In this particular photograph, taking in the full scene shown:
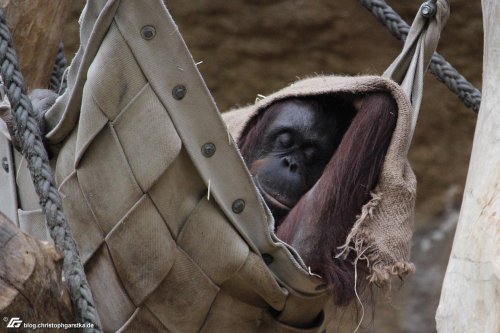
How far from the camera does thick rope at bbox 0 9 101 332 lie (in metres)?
1.40

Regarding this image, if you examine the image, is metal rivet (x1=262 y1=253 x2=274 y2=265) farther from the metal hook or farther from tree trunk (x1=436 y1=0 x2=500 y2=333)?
the metal hook

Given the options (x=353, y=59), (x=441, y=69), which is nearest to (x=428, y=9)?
(x=441, y=69)

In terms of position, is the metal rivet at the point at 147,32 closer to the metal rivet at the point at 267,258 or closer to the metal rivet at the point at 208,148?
the metal rivet at the point at 208,148

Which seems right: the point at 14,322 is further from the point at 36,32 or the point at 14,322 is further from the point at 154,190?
the point at 36,32

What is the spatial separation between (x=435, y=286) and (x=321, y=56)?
1.10 meters

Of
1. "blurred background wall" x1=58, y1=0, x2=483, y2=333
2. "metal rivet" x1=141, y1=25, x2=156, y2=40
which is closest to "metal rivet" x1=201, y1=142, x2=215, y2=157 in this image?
"metal rivet" x1=141, y1=25, x2=156, y2=40

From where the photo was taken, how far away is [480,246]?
1.32 meters

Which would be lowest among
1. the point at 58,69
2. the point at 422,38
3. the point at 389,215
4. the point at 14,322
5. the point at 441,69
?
the point at 441,69

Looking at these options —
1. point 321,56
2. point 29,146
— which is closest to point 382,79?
point 29,146

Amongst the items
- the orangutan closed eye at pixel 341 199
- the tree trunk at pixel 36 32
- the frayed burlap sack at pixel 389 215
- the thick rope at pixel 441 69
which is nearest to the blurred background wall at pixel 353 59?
the thick rope at pixel 441 69

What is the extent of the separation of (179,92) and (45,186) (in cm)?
37

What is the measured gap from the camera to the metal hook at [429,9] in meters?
2.03

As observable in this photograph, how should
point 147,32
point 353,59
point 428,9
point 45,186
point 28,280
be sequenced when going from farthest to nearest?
1. point 353,59
2. point 428,9
3. point 147,32
4. point 45,186
5. point 28,280

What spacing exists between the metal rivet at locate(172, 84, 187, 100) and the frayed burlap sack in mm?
416
